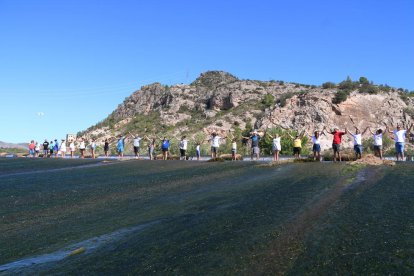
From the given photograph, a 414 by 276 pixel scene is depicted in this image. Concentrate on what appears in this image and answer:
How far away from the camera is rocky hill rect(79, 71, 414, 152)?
172 ft

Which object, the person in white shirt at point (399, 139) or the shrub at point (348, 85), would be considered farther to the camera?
the shrub at point (348, 85)

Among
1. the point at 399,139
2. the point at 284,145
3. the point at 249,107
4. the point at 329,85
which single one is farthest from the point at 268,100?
the point at 399,139

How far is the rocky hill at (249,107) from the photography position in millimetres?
52531

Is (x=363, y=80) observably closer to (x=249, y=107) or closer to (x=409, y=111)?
(x=409, y=111)

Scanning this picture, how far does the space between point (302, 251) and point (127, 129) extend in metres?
76.0

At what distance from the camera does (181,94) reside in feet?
280

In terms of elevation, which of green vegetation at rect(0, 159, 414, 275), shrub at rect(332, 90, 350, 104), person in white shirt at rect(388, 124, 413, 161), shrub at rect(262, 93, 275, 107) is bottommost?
green vegetation at rect(0, 159, 414, 275)

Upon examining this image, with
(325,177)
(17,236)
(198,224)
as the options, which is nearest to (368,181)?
(325,177)

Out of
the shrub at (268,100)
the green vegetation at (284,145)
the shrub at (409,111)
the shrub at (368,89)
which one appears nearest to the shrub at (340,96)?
the shrub at (368,89)

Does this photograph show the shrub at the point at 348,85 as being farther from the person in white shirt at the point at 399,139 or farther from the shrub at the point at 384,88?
the person in white shirt at the point at 399,139

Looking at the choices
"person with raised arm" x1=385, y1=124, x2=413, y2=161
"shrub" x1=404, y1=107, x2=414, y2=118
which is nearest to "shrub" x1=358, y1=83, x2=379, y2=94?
"shrub" x1=404, y1=107, x2=414, y2=118

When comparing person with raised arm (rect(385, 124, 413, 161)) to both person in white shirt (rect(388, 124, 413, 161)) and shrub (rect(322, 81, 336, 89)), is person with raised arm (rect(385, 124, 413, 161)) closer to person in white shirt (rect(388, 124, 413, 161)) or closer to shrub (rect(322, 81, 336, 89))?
person in white shirt (rect(388, 124, 413, 161))

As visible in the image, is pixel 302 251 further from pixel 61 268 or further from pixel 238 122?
pixel 238 122

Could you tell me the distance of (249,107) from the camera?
2776 inches
